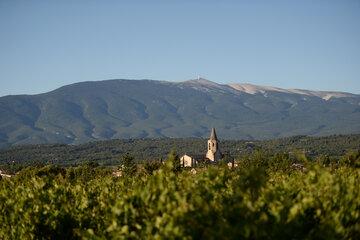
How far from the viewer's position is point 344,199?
13234 millimetres

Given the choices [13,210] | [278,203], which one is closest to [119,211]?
[278,203]

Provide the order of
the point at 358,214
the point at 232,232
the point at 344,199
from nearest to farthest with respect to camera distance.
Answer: the point at 232,232, the point at 358,214, the point at 344,199

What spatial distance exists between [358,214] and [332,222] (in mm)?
1201

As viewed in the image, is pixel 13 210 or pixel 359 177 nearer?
pixel 359 177

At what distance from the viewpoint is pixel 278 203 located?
12094 mm

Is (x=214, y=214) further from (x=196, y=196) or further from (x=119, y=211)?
(x=119, y=211)

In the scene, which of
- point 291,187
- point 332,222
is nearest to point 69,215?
point 291,187

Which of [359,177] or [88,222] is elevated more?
[359,177]

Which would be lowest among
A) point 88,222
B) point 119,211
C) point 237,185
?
point 88,222

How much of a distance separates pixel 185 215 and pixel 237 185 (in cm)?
214

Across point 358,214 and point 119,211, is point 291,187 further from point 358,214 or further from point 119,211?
point 119,211

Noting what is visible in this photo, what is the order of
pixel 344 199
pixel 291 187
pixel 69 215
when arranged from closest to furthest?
pixel 344 199 < pixel 291 187 < pixel 69 215

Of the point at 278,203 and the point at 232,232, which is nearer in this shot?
the point at 232,232

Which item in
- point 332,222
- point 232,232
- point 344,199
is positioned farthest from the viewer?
point 344,199
